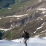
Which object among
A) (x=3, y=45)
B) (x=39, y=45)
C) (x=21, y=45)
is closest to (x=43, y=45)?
(x=39, y=45)

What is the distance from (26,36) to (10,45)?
2.63 meters

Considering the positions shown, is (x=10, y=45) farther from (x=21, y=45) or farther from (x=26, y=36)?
(x=26, y=36)

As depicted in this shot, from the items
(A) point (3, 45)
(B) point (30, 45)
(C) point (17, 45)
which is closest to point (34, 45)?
(B) point (30, 45)

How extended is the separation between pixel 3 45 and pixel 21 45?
1721 millimetres

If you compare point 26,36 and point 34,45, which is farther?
point 34,45

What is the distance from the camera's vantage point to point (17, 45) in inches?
709

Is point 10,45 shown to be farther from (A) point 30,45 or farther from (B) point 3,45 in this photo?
(A) point 30,45

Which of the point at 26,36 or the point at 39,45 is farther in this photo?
the point at 39,45

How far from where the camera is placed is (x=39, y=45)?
18.5 m

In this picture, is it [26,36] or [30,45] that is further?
[30,45]

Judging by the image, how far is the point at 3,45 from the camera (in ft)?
58.7

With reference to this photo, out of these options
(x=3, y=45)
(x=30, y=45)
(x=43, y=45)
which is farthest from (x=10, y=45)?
(x=43, y=45)

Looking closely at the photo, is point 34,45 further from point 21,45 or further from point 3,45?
point 3,45

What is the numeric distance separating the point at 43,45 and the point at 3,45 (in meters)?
3.94
